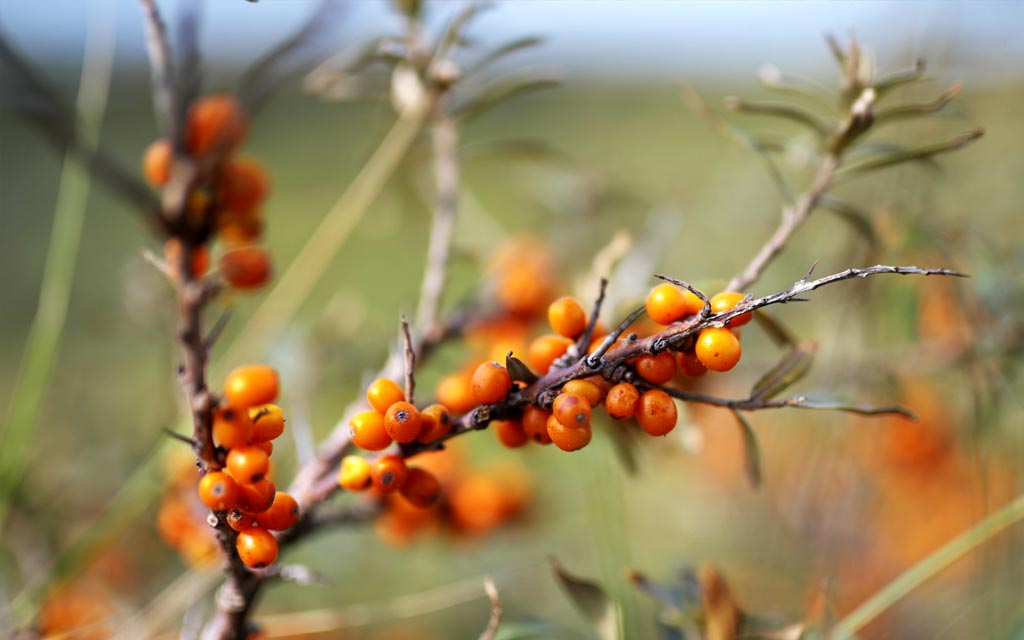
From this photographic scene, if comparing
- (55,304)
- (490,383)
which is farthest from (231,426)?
(55,304)

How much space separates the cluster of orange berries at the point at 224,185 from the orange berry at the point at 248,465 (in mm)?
145

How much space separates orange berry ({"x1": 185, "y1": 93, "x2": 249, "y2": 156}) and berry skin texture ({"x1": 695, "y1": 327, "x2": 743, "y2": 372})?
0.29 m

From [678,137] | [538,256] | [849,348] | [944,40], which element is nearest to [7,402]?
[538,256]

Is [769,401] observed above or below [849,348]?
above

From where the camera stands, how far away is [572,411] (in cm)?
34

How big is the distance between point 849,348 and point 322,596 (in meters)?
0.89

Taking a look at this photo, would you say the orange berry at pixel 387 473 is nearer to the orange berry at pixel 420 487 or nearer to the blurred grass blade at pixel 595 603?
the orange berry at pixel 420 487

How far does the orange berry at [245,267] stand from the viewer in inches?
18.0

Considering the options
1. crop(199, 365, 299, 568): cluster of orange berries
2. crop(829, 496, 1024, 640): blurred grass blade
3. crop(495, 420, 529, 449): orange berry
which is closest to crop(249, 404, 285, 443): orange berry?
crop(199, 365, 299, 568): cluster of orange berries

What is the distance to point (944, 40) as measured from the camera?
874mm

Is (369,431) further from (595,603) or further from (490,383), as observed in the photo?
(595,603)

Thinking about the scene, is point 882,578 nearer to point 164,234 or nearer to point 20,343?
point 164,234

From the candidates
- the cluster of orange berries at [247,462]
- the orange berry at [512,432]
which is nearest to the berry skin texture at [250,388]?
the cluster of orange berries at [247,462]

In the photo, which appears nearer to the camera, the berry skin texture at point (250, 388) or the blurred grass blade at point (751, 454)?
the berry skin texture at point (250, 388)
